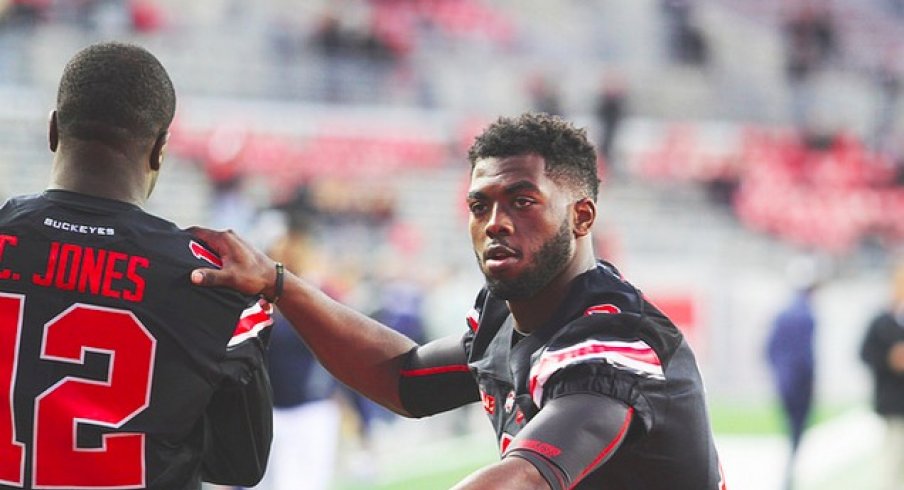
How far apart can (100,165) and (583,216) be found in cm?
102

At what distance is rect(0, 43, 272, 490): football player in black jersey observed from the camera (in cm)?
249

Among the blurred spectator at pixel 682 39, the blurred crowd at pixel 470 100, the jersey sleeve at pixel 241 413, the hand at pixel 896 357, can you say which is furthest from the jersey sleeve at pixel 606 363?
the blurred spectator at pixel 682 39

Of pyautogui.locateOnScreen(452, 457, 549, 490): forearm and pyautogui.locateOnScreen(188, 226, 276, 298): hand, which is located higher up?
pyautogui.locateOnScreen(188, 226, 276, 298): hand

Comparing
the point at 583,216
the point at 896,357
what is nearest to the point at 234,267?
the point at 583,216

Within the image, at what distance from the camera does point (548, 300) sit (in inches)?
111

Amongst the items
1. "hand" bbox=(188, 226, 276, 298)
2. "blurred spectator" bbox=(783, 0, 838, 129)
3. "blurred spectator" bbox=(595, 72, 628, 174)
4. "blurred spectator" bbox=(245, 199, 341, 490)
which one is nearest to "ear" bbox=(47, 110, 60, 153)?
"hand" bbox=(188, 226, 276, 298)

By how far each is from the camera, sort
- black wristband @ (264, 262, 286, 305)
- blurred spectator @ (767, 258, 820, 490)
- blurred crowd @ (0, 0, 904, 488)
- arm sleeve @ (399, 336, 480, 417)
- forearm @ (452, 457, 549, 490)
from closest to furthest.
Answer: forearm @ (452, 457, 549, 490), black wristband @ (264, 262, 286, 305), arm sleeve @ (399, 336, 480, 417), blurred spectator @ (767, 258, 820, 490), blurred crowd @ (0, 0, 904, 488)

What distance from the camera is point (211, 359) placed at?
8.48 ft

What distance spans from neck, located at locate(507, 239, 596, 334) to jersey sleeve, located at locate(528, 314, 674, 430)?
17 cm

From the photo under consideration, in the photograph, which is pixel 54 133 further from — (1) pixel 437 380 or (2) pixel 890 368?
(2) pixel 890 368

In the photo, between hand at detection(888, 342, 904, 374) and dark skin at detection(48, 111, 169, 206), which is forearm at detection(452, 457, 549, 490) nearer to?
dark skin at detection(48, 111, 169, 206)

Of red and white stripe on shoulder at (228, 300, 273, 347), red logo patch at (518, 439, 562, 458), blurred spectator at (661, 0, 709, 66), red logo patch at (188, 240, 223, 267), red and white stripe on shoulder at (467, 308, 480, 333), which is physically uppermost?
blurred spectator at (661, 0, 709, 66)

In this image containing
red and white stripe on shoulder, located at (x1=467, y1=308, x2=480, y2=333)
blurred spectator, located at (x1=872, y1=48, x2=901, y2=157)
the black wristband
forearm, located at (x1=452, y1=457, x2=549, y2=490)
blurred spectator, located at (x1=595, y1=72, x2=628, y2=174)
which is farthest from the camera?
blurred spectator, located at (x1=872, y1=48, x2=901, y2=157)

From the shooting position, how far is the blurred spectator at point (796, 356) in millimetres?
10164
